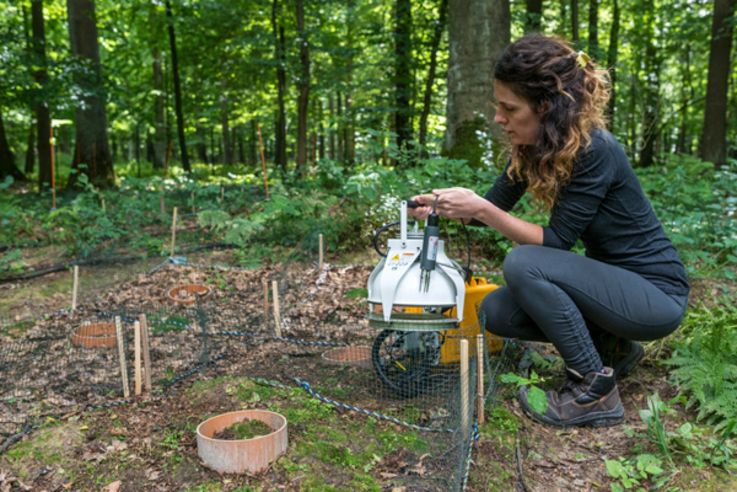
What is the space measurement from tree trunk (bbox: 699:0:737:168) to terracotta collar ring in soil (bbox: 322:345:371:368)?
27.2 ft

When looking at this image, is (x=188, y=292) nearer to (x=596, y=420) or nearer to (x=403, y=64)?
(x=596, y=420)

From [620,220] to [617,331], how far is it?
0.45 metres

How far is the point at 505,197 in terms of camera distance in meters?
2.53

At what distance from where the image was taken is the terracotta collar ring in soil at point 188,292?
4.50 meters

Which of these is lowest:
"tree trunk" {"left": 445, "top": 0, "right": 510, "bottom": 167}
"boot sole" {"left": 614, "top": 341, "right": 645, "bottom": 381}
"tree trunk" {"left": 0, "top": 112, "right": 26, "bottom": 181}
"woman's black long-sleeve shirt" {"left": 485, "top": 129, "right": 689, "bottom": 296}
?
"boot sole" {"left": 614, "top": 341, "right": 645, "bottom": 381}

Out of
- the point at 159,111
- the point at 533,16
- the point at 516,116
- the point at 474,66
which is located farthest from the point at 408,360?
the point at 159,111

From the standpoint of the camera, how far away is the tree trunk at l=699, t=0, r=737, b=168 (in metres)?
8.94

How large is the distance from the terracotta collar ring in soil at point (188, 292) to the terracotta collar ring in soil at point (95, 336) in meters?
0.92

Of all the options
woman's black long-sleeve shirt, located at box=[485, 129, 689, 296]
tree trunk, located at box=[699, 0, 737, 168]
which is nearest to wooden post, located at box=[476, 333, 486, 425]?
woman's black long-sleeve shirt, located at box=[485, 129, 689, 296]

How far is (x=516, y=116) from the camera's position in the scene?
2117mm

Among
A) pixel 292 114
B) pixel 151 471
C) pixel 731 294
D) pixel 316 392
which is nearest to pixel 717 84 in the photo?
pixel 731 294

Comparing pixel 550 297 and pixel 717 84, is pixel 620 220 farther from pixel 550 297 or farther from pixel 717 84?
pixel 717 84

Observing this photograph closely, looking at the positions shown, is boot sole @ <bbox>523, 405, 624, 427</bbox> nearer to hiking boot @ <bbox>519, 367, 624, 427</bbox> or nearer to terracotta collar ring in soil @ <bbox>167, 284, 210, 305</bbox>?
hiking boot @ <bbox>519, 367, 624, 427</bbox>

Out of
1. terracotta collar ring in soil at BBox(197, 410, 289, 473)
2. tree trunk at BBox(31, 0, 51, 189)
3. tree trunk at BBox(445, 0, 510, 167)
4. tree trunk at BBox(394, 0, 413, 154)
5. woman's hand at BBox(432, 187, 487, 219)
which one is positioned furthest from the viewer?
tree trunk at BBox(394, 0, 413, 154)
